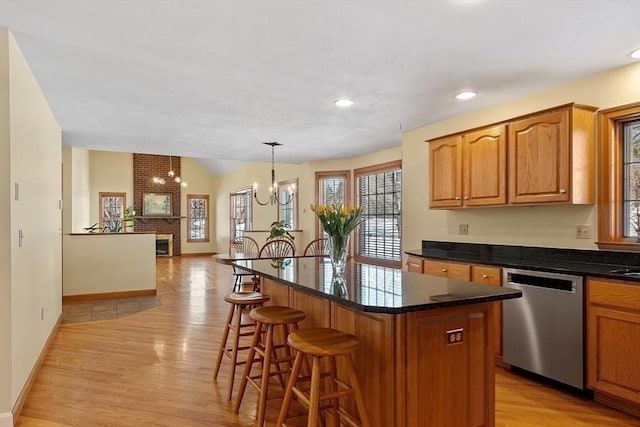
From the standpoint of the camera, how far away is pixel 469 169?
12.5ft

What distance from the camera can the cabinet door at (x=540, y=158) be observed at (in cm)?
303

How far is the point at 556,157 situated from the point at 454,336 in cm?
189

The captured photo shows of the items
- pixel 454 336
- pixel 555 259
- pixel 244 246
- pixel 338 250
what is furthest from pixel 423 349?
pixel 244 246

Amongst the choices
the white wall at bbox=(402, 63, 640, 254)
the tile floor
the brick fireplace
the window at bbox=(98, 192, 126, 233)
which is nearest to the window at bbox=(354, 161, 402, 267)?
the white wall at bbox=(402, 63, 640, 254)

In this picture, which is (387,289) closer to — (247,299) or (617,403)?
(247,299)

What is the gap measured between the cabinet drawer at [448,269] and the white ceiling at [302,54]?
4.96 ft

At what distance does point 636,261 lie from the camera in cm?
280

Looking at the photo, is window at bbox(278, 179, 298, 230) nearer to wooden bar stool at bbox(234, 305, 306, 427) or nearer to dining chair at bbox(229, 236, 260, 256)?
dining chair at bbox(229, 236, 260, 256)

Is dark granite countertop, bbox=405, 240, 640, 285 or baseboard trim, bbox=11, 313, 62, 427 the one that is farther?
dark granite countertop, bbox=405, 240, 640, 285

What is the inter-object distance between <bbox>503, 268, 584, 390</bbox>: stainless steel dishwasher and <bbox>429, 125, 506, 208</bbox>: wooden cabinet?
84 cm

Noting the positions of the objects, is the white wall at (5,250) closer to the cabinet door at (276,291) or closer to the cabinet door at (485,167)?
the cabinet door at (276,291)

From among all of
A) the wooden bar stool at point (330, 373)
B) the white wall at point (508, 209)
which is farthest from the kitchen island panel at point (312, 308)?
the white wall at point (508, 209)

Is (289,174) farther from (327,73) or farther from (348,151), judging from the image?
(327,73)

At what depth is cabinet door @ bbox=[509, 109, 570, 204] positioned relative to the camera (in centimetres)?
303
